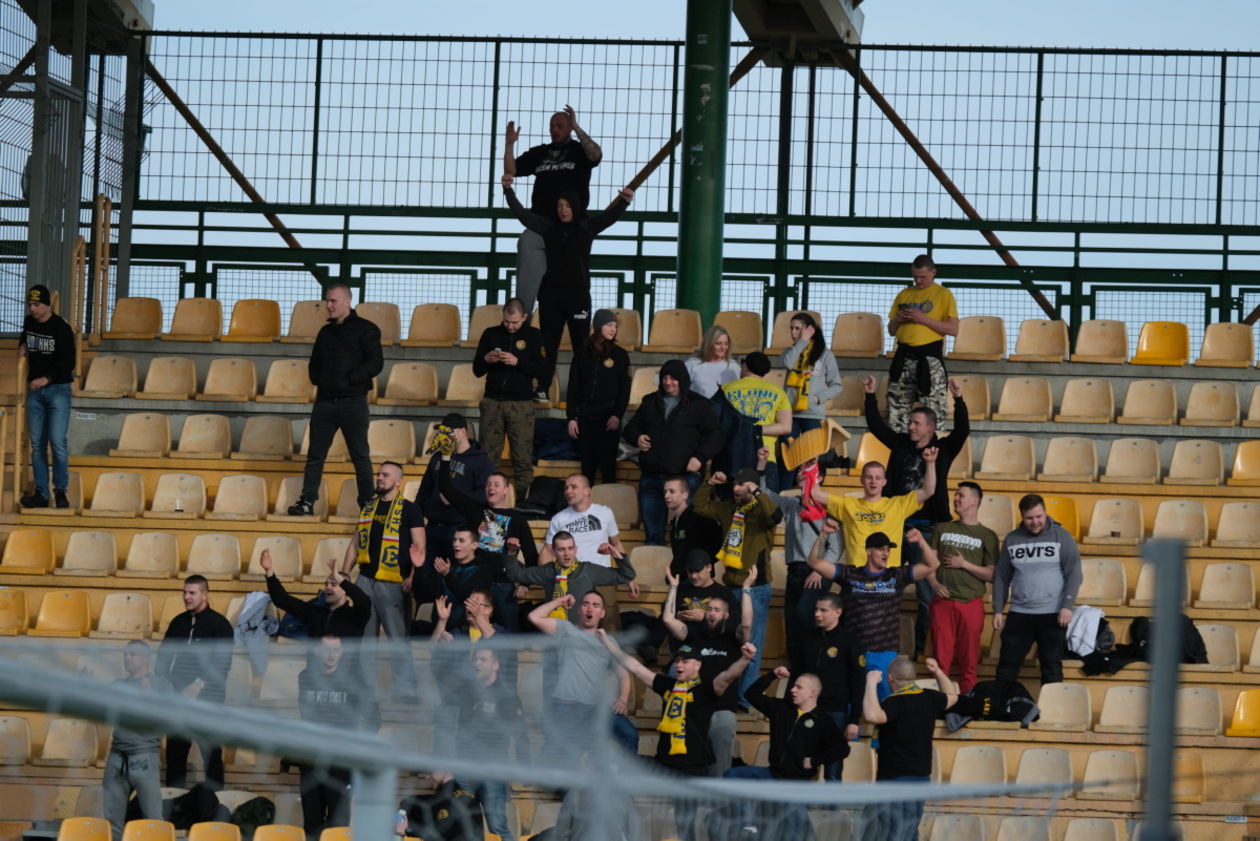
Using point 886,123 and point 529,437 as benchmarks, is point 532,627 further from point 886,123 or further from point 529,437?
point 886,123

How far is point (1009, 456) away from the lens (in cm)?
1420

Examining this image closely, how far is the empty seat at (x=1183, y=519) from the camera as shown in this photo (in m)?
13.4

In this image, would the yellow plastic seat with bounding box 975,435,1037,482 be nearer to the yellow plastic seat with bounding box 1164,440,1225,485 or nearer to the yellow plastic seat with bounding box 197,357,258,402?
the yellow plastic seat with bounding box 1164,440,1225,485

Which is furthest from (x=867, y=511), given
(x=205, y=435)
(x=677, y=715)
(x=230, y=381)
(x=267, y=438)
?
(x=230, y=381)

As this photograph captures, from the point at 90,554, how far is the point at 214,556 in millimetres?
944

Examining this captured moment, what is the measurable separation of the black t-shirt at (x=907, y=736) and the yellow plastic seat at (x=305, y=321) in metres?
7.80

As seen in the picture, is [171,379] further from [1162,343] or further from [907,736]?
[1162,343]

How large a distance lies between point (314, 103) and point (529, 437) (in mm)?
6061

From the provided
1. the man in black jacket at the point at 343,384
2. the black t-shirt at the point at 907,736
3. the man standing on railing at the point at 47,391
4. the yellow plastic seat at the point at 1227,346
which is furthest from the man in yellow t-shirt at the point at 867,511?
the man standing on railing at the point at 47,391

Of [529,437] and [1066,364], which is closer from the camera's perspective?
[529,437]

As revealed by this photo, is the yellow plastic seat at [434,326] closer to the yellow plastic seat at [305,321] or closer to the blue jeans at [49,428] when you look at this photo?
the yellow plastic seat at [305,321]

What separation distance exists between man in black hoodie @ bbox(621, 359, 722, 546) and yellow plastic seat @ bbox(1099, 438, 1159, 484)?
139 inches

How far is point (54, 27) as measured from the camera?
58.0 feet

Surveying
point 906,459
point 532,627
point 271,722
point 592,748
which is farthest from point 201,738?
point 906,459
